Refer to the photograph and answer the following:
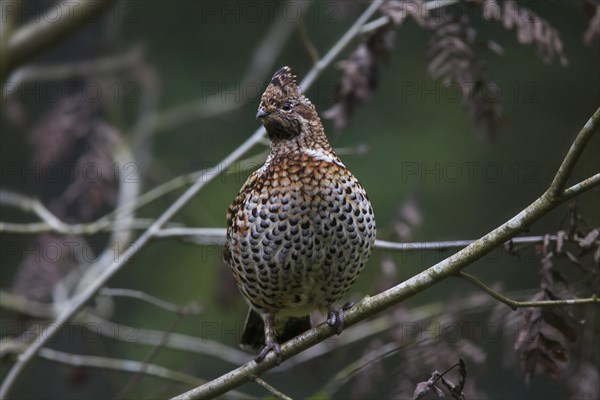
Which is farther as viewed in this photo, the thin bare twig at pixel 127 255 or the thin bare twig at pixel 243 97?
the thin bare twig at pixel 243 97

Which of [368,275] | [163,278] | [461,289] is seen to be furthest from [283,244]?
[163,278]

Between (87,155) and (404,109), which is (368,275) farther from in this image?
(404,109)

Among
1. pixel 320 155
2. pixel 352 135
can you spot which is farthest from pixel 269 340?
pixel 352 135

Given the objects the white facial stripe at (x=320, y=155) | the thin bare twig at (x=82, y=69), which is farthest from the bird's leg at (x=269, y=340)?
the thin bare twig at (x=82, y=69)

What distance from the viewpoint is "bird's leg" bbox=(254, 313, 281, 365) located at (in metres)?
3.46

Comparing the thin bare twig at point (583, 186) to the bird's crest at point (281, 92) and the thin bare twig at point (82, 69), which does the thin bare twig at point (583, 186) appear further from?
the thin bare twig at point (82, 69)

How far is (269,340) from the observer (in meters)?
3.67

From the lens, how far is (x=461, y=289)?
511cm

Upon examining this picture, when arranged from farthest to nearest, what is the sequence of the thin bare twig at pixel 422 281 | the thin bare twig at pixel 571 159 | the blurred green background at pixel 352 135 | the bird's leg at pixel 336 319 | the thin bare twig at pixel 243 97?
the blurred green background at pixel 352 135
the thin bare twig at pixel 243 97
the bird's leg at pixel 336 319
the thin bare twig at pixel 422 281
the thin bare twig at pixel 571 159

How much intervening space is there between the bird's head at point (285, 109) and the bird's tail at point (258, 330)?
0.93m

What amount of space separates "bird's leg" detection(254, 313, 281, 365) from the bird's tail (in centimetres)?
22

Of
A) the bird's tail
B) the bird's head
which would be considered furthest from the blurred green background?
the bird's head

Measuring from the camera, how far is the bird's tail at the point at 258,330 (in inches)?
163

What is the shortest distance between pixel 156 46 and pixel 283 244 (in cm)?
731
